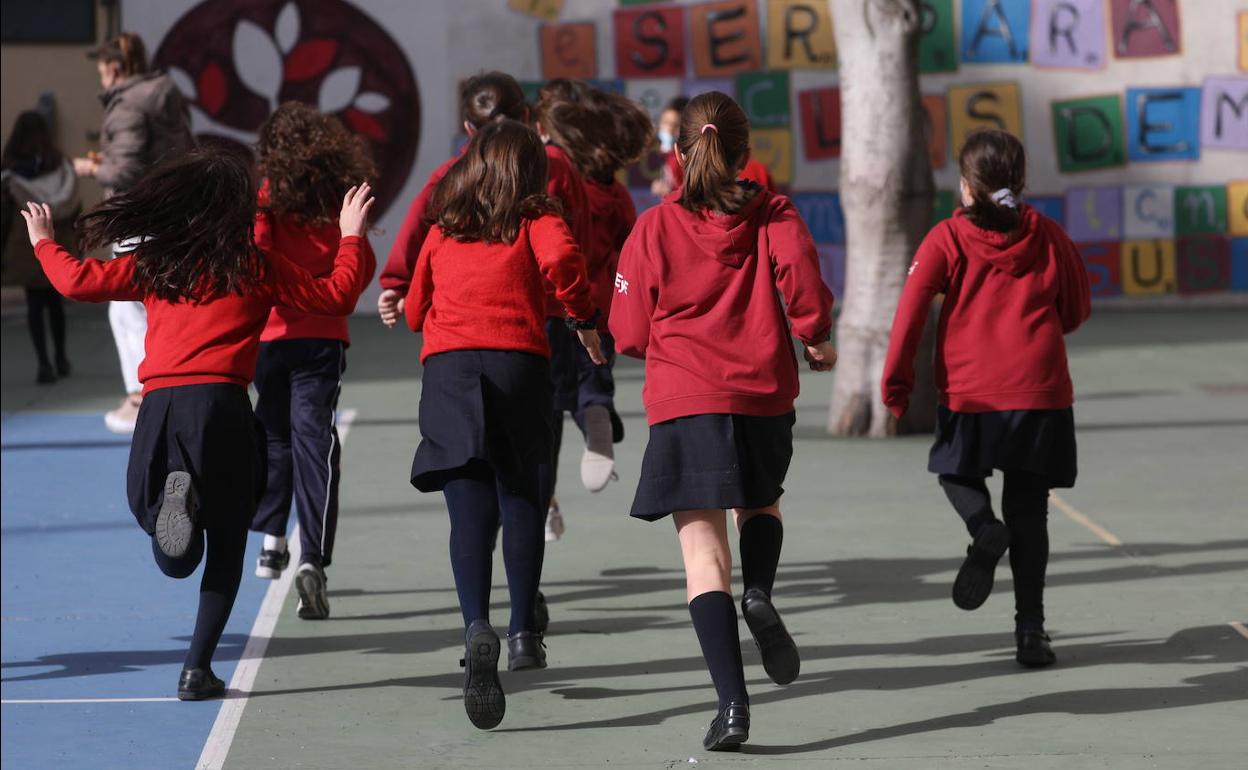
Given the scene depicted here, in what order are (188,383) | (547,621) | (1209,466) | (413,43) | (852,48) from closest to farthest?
1. (188,383)
2. (547,621)
3. (1209,466)
4. (852,48)
5. (413,43)

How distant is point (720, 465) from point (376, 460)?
610cm

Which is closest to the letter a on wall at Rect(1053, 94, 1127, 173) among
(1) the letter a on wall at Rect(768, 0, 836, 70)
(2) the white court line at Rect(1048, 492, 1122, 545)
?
(1) the letter a on wall at Rect(768, 0, 836, 70)

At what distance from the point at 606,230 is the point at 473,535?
85.8 inches

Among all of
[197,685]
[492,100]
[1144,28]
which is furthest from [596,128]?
[1144,28]

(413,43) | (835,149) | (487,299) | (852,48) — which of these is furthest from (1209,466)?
(413,43)

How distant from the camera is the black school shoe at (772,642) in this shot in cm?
529

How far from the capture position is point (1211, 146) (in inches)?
822

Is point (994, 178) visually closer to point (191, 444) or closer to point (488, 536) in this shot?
point (488, 536)

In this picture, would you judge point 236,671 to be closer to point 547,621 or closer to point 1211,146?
point 547,621

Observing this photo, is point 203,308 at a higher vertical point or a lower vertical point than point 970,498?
higher

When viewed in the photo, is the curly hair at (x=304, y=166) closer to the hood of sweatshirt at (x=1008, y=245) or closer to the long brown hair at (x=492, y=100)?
the long brown hair at (x=492, y=100)

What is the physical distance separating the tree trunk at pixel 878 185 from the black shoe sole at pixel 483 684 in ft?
22.4

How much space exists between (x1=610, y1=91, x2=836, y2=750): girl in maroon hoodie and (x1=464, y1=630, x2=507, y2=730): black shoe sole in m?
0.56

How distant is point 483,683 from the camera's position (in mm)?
5402
